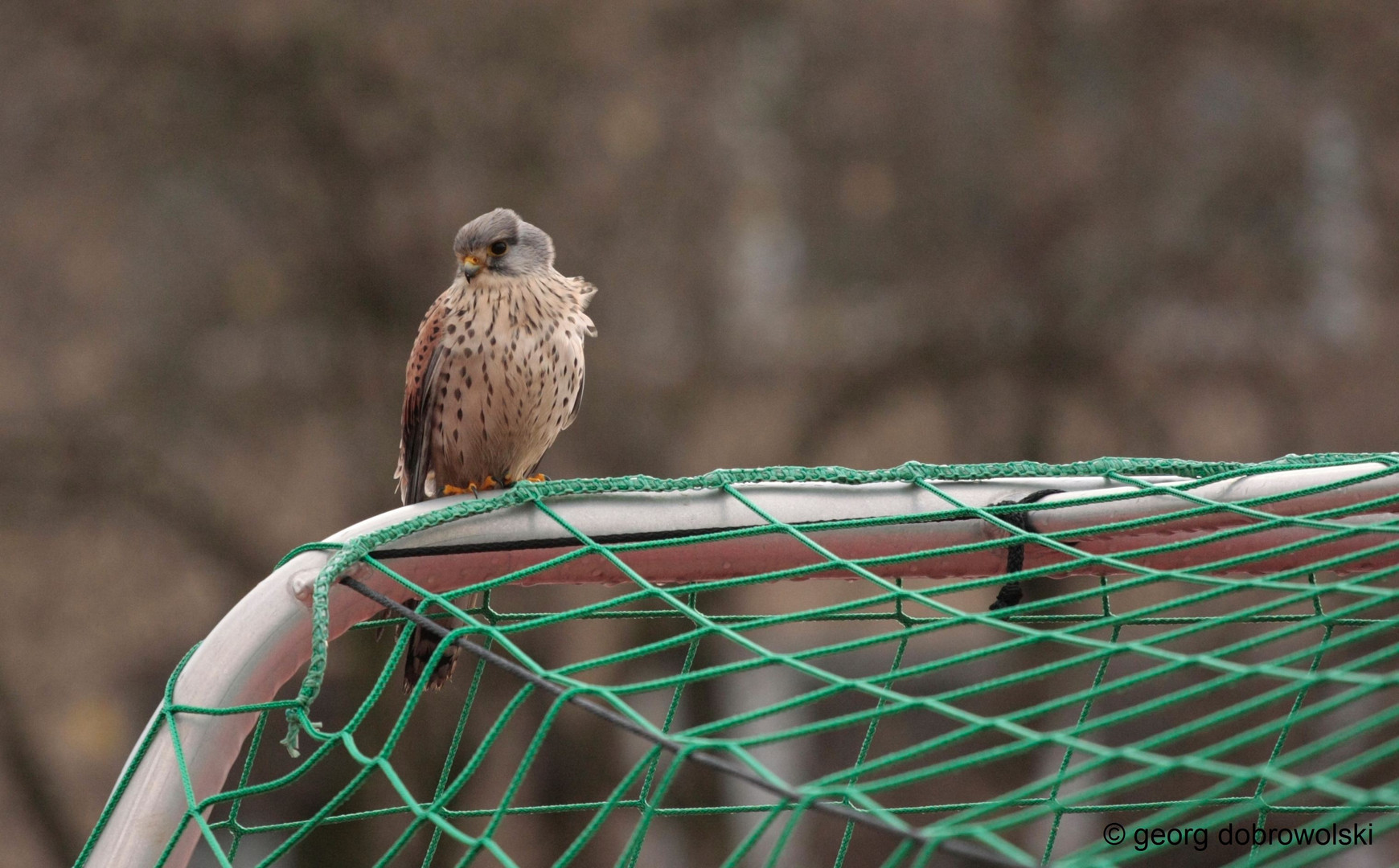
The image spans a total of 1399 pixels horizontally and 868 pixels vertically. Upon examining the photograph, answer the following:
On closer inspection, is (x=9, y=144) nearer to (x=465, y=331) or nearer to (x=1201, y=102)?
(x=465, y=331)

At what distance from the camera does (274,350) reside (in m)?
5.14

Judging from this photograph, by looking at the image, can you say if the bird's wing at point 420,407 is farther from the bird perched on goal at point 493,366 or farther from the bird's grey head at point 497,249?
the bird's grey head at point 497,249

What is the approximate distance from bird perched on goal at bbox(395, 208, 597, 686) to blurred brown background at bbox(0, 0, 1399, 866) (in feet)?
7.70

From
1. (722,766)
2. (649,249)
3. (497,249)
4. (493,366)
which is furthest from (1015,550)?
(649,249)

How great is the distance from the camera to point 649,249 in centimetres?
532

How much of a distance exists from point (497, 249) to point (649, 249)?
2.46 m

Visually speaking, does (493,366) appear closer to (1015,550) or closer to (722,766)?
(1015,550)

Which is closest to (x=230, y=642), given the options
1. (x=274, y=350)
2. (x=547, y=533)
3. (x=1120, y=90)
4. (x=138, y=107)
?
(x=547, y=533)

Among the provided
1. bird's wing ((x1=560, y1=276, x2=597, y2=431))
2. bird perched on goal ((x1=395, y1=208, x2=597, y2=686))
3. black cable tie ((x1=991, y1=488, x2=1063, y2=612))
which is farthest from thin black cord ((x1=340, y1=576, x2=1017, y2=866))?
bird's wing ((x1=560, y1=276, x2=597, y2=431))

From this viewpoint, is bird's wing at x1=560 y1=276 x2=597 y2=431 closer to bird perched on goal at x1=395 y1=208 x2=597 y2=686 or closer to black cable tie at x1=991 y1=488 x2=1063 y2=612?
bird perched on goal at x1=395 y1=208 x2=597 y2=686

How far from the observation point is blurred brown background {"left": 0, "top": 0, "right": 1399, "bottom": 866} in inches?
196

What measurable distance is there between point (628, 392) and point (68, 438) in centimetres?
215

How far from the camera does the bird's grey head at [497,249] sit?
2859mm

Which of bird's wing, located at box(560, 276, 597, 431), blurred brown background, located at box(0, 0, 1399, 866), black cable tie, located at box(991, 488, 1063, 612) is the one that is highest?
blurred brown background, located at box(0, 0, 1399, 866)
